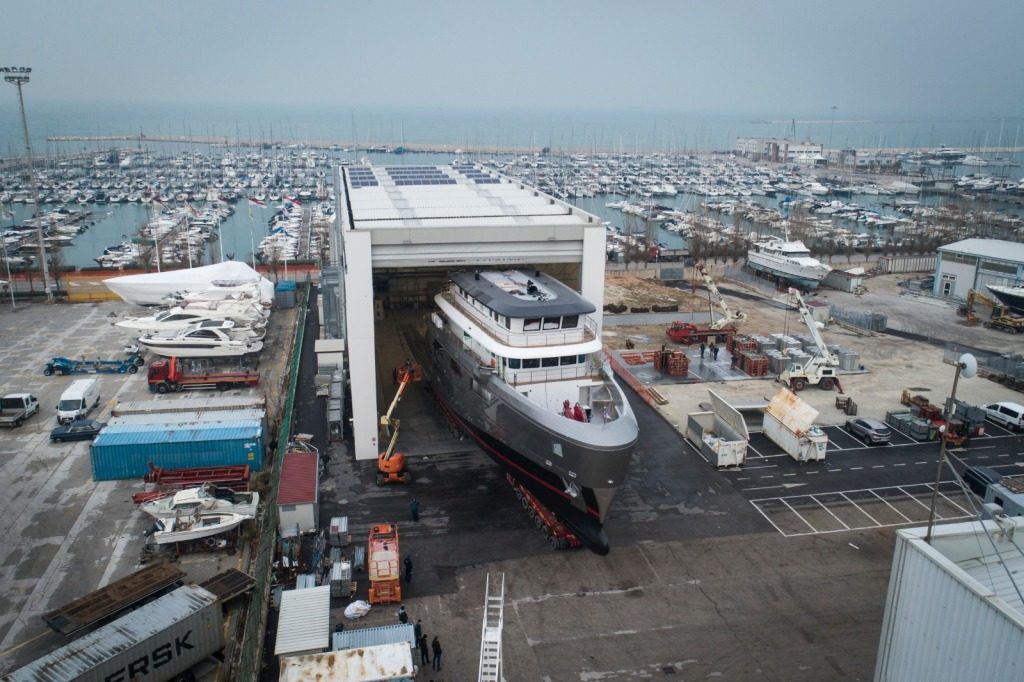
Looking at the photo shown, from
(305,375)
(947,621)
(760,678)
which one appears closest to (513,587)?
(760,678)

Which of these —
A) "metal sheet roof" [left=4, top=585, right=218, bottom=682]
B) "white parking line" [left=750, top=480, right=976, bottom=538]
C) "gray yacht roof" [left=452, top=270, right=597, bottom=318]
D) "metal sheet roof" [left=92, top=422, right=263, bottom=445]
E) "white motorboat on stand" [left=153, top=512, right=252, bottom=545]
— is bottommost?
"white parking line" [left=750, top=480, right=976, bottom=538]

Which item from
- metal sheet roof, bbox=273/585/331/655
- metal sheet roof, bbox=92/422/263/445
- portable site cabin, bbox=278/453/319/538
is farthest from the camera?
metal sheet roof, bbox=92/422/263/445

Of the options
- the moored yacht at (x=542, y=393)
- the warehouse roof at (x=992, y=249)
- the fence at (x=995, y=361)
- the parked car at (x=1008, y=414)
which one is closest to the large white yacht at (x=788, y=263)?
the warehouse roof at (x=992, y=249)

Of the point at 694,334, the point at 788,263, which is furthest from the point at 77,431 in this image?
the point at 788,263

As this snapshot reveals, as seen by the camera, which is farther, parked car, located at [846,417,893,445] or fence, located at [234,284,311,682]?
parked car, located at [846,417,893,445]

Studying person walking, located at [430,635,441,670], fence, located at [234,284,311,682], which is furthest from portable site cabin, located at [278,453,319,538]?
person walking, located at [430,635,441,670]

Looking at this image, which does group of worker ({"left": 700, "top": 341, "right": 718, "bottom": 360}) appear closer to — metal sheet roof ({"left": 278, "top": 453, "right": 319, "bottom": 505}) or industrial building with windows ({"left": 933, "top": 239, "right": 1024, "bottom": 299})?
metal sheet roof ({"left": 278, "top": 453, "right": 319, "bottom": 505})

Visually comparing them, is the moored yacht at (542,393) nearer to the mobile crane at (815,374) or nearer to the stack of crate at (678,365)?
the stack of crate at (678,365)
